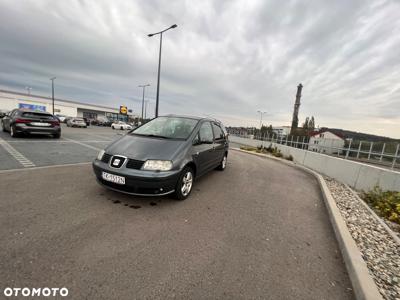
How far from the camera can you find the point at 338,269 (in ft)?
7.25

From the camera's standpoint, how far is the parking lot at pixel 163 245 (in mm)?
1782

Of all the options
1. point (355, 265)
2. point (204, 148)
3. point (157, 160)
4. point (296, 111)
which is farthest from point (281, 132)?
point (355, 265)

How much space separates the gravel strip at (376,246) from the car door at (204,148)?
2.83 metres

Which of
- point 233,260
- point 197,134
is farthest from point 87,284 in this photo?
point 197,134

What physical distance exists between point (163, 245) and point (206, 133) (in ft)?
9.54

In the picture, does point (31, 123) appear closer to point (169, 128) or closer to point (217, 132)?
point (169, 128)

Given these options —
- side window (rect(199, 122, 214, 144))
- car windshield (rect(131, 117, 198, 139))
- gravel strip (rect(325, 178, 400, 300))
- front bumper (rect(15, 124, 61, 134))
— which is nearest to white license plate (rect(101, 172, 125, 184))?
car windshield (rect(131, 117, 198, 139))

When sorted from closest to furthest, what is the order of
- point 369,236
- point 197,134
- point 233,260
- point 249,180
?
point 233,260 → point 369,236 → point 197,134 → point 249,180

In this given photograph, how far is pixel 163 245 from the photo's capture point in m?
2.34

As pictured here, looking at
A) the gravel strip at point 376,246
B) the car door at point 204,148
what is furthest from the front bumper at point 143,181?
the gravel strip at point 376,246

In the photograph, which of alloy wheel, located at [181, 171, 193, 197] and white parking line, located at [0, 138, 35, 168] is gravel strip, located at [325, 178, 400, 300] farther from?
white parking line, located at [0, 138, 35, 168]

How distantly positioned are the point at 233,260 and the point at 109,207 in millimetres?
2150

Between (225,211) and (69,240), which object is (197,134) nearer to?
(225,211)

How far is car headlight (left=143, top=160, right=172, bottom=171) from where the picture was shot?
3.13 metres
